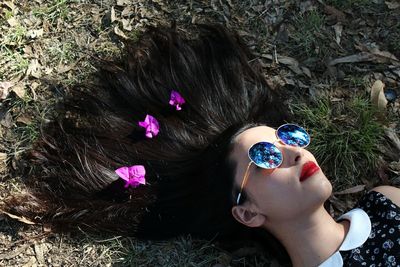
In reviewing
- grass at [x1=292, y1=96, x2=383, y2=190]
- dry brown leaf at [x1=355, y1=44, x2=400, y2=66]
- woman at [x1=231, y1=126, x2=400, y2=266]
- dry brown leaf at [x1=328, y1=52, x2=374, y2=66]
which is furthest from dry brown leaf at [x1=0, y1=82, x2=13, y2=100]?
dry brown leaf at [x1=355, y1=44, x2=400, y2=66]

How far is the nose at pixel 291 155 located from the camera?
10.1 ft

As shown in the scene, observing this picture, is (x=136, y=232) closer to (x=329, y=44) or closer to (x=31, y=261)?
(x=31, y=261)

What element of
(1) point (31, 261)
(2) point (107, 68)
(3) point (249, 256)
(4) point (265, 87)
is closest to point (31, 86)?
(2) point (107, 68)

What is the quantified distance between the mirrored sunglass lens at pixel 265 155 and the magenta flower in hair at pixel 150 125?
816 mm

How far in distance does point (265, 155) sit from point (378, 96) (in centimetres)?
120

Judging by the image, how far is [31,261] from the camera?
3697mm

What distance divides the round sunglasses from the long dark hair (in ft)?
1.23

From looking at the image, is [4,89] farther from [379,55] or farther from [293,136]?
[379,55]

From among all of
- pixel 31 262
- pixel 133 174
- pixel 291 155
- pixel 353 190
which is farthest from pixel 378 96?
pixel 31 262

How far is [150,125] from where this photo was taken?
12.0 feet

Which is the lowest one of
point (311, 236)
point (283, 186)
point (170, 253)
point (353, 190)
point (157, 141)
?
point (170, 253)

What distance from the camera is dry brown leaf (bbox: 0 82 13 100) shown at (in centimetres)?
403

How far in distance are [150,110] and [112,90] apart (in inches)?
12.3

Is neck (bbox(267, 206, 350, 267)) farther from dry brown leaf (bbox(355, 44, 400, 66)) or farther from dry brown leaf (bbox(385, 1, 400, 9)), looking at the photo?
dry brown leaf (bbox(385, 1, 400, 9))
